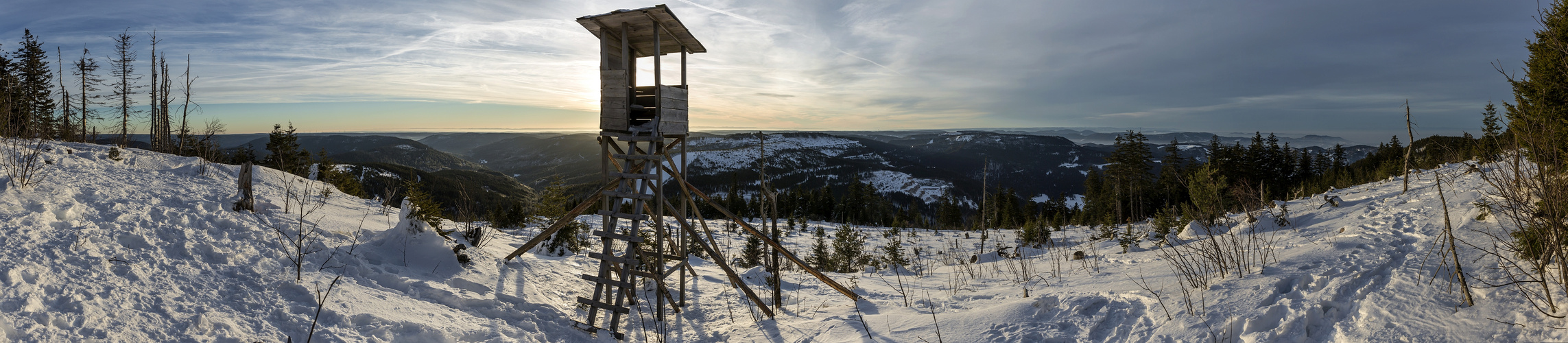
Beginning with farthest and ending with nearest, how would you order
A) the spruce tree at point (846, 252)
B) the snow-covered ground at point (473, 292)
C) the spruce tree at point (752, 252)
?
the spruce tree at point (846, 252)
the spruce tree at point (752, 252)
the snow-covered ground at point (473, 292)

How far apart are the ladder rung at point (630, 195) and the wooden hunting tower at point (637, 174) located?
0.01m

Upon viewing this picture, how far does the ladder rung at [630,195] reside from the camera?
670 centimetres

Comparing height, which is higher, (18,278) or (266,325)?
(18,278)

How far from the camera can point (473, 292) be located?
20.2 feet

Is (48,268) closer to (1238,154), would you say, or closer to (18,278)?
(18,278)

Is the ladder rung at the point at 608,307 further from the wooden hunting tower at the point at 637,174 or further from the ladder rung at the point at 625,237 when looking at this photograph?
the ladder rung at the point at 625,237

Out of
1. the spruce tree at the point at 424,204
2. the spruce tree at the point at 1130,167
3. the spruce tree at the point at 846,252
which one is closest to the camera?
the spruce tree at the point at 424,204

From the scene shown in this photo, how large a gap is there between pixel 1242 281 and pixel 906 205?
503 feet

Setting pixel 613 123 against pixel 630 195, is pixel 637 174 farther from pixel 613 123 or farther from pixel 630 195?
pixel 613 123

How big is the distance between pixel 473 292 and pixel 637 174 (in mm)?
2355

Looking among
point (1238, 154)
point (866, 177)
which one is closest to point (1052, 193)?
point (866, 177)

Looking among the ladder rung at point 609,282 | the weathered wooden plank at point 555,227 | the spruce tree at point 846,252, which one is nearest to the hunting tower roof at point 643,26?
the weathered wooden plank at point 555,227

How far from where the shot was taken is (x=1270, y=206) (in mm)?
13820

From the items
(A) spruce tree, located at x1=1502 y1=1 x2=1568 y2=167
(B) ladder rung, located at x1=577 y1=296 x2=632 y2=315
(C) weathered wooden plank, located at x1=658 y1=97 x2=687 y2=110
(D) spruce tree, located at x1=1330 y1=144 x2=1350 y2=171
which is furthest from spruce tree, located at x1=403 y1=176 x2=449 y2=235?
(D) spruce tree, located at x1=1330 y1=144 x2=1350 y2=171
